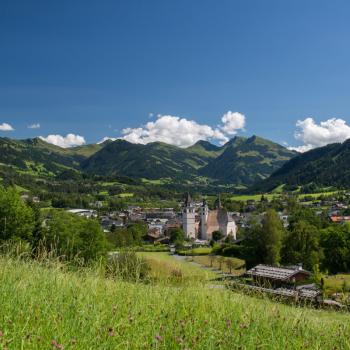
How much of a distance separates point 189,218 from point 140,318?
329ft

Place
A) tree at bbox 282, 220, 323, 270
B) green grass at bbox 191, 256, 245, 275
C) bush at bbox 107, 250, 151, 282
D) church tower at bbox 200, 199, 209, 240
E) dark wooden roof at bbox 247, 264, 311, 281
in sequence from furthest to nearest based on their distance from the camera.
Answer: church tower at bbox 200, 199, 209, 240
green grass at bbox 191, 256, 245, 275
tree at bbox 282, 220, 323, 270
dark wooden roof at bbox 247, 264, 311, 281
bush at bbox 107, 250, 151, 282

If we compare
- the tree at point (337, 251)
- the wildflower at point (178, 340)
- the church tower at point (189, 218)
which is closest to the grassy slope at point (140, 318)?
the wildflower at point (178, 340)

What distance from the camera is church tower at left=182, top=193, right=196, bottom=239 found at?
103250mm

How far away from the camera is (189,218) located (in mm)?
104188

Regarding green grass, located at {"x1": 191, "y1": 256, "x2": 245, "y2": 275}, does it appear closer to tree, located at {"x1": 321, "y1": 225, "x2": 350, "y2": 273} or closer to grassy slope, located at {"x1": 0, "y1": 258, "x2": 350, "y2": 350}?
tree, located at {"x1": 321, "y1": 225, "x2": 350, "y2": 273}

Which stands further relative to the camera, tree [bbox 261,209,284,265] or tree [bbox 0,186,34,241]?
tree [bbox 261,209,284,265]

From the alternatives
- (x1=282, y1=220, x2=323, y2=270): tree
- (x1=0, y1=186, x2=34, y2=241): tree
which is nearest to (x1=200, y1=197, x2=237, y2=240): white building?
(x1=282, y1=220, x2=323, y2=270): tree

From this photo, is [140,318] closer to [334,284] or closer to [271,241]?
[334,284]

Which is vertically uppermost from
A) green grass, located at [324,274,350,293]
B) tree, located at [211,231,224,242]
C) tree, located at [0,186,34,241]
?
tree, located at [0,186,34,241]

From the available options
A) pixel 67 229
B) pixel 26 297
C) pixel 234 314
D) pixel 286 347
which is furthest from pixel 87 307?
pixel 67 229

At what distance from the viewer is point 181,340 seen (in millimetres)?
3652

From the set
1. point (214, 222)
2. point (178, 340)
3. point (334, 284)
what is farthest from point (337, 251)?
point (214, 222)

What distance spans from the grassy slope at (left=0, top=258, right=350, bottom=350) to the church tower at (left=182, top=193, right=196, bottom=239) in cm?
9705

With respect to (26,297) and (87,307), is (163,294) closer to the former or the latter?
(87,307)
